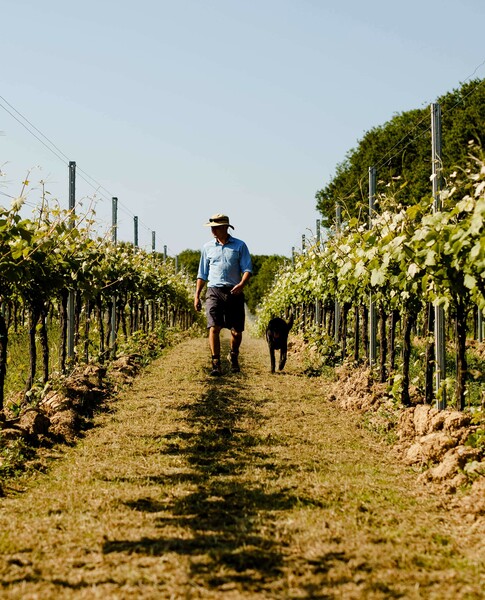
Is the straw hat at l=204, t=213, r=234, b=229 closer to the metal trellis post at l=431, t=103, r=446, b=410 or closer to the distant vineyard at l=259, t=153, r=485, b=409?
the distant vineyard at l=259, t=153, r=485, b=409

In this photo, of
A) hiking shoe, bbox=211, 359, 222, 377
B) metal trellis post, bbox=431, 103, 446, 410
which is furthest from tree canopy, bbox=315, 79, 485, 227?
metal trellis post, bbox=431, 103, 446, 410

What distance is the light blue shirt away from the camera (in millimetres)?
8805

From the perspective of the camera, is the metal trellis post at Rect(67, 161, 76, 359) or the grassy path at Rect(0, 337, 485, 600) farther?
the metal trellis post at Rect(67, 161, 76, 359)

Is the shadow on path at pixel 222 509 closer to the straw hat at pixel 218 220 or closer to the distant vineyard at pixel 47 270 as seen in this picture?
the distant vineyard at pixel 47 270

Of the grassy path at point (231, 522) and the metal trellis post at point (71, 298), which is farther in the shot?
the metal trellis post at point (71, 298)

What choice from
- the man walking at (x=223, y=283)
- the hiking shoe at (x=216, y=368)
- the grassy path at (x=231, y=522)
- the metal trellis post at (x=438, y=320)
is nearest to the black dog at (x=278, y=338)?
the man walking at (x=223, y=283)

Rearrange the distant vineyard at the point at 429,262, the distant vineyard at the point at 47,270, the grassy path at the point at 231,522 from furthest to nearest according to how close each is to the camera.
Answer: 1. the distant vineyard at the point at 47,270
2. the distant vineyard at the point at 429,262
3. the grassy path at the point at 231,522

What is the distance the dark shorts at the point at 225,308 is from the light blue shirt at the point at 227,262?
123mm

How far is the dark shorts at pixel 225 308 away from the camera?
8.75 m

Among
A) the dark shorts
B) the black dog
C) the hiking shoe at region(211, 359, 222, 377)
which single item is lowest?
the hiking shoe at region(211, 359, 222, 377)

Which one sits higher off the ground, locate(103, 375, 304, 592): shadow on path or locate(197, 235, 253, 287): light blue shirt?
locate(197, 235, 253, 287): light blue shirt

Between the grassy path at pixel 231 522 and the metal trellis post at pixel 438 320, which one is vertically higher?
the metal trellis post at pixel 438 320

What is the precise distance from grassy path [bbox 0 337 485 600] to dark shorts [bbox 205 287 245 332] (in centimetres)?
302

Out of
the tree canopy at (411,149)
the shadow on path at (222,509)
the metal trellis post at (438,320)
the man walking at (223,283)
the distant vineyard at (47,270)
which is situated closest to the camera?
the shadow on path at (222,509)
